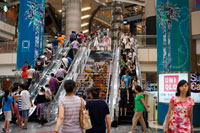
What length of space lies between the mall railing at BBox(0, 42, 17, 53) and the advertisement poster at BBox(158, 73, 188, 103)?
623 inches

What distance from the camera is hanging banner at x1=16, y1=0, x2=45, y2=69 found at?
17594 millimetres

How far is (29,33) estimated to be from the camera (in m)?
17.9

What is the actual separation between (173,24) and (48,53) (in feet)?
29.8

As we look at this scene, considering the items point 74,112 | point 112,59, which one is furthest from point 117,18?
point 74,112

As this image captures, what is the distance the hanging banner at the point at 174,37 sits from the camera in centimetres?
1186

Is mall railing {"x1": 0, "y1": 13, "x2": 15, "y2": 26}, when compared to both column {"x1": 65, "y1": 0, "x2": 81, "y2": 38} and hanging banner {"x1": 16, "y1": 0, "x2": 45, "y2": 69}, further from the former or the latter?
hanging banner {"x1": 16, "y1": 0, "x2": 45, "y2": 69}

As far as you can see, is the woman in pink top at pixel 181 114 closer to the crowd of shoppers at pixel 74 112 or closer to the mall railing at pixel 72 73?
the crowd of shoppers at pixel 74 112

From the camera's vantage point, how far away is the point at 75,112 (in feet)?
14.0

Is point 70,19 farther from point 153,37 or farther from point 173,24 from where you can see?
point 173,24

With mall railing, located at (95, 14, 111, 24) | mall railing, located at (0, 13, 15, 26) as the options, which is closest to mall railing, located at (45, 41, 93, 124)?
mall railing, located at (0, 13, 15, 26)

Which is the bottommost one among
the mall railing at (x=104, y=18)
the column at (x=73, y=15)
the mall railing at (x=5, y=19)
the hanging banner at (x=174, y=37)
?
the hanging banner at (x=174, y=37)

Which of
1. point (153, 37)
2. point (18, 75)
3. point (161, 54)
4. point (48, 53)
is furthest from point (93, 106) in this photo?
point (153, 37)

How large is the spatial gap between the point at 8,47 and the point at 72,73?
444 inches

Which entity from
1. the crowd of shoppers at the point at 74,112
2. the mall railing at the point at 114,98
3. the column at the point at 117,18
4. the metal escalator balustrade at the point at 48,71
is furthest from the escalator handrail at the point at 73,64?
the column at the point at 117,18
